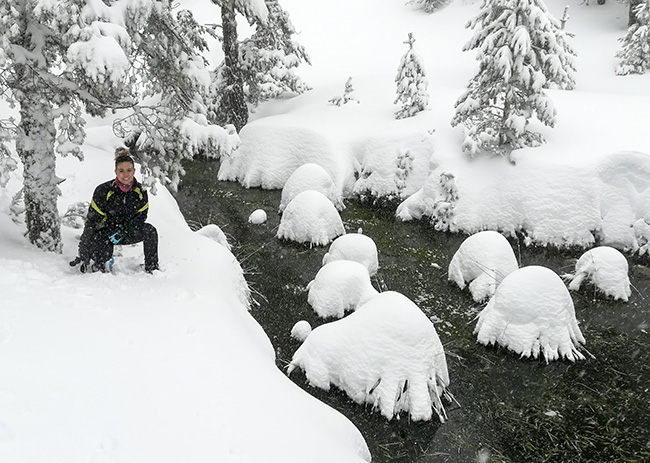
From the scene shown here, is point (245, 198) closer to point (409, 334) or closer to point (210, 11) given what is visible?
point (409, 334)

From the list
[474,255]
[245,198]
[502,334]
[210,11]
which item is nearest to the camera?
[502,334]

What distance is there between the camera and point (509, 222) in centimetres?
1290

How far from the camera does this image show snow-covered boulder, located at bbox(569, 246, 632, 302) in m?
10.0

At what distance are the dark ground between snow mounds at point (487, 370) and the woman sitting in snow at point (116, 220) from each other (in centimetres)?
312

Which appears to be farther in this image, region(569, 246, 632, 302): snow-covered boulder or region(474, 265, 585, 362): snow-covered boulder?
region(569, 246, 632, 302): snow-covered boulder

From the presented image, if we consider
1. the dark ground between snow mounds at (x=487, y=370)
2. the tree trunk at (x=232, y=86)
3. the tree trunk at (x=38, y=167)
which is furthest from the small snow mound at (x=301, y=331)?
the tree trunk at (x=232, y=86)

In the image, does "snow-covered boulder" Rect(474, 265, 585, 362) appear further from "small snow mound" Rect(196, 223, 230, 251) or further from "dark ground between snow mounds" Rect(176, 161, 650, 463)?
"small snow mound" Rect(196, 223, 230, 251)

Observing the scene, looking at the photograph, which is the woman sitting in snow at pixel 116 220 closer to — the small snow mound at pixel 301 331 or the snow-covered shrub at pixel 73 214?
the snow-covered shrub at pixel 73 214

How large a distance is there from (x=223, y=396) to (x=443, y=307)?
20.1ft

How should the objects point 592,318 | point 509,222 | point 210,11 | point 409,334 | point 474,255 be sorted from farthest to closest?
1. point 210,11
2. point 509,222
3. point 474,255
4. point 592,318
5. point 409,334

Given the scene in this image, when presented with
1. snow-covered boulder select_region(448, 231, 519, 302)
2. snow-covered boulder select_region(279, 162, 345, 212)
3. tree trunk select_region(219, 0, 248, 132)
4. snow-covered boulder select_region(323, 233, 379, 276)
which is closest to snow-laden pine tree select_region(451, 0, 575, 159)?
snow-covered boulder select_region(279, 162, 345, 212)

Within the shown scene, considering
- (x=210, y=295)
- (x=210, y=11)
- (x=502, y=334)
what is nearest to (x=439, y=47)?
(x=210, y=11)

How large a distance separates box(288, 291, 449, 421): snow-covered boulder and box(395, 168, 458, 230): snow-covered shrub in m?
6.32

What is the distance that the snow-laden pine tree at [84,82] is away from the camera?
540cm
